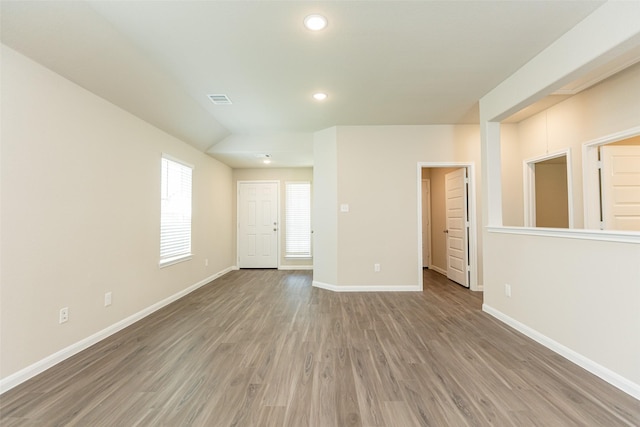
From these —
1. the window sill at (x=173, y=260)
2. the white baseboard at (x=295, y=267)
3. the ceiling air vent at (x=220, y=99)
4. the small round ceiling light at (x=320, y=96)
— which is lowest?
the white baseboard at (x=295, y=267)

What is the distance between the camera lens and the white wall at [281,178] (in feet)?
20.2

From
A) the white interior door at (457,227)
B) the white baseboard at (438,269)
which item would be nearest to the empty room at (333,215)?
the white interior door at (457,227)

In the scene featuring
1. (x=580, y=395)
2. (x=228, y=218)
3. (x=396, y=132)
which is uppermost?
(x=396, y=132)

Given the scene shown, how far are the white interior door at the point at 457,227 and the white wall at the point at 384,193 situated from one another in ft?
1.47

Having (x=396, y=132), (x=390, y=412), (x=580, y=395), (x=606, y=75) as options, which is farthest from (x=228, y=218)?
(x=606, y=75)

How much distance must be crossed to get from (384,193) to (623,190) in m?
2.74

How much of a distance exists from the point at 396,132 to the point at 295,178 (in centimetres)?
Answer: 269

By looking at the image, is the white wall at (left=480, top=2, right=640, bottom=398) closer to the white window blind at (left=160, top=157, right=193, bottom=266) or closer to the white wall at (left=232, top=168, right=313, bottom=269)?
the white wall at (left=232, top=168, right=313, bottom=269)

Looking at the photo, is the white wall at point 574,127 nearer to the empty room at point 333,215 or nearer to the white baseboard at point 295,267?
the empty room at point 333,215

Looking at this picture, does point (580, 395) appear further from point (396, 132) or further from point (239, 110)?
point (239, 110)

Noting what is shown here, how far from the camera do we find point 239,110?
3.66m

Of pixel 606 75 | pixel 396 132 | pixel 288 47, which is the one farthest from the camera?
pixel 396 132

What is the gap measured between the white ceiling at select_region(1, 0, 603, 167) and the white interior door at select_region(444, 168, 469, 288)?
53.7 inches

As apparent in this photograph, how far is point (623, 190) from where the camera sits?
2982 millimetres
